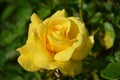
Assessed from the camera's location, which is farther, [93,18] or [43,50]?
[93,18]

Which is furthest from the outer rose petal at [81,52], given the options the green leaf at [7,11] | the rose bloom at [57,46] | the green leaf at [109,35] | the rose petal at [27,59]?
the green leaf at [7,11]

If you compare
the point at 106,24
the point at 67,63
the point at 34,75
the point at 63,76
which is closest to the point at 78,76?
the point at 63,76

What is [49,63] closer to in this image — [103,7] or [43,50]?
[43,50]

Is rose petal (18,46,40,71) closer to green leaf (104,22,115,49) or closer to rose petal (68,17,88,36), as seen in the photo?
rose petal (68,17,88,36)

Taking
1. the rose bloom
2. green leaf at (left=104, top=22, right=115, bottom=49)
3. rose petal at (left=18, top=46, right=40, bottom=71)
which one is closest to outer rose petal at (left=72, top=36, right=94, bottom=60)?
the rose bloom

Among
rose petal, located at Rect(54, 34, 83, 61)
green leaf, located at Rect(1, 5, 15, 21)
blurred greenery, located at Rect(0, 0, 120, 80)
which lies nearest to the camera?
rose petal, located at Rect(54, 34, 83, 61)

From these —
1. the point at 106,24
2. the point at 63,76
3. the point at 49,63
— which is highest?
the point at 49,63

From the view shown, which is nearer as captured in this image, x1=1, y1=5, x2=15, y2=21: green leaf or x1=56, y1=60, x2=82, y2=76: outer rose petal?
x1=56, y1=60, x2=82, y2=76: outer rose petal

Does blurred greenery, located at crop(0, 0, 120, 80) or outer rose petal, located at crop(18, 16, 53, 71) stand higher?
outer rose petal, located at crop(18, 16, 53, 71)
